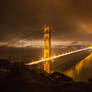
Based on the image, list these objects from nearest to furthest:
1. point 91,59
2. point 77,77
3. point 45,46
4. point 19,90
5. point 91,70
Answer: point 19,90, point 91,70, point 77,77, point 91,59, point 45,46

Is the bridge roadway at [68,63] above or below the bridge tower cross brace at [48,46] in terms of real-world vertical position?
below

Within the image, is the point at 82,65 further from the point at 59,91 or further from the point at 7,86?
the point at 7,86

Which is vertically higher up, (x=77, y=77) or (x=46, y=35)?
(x=46, y=35)

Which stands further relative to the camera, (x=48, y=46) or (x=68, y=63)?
(x=68, y=63)

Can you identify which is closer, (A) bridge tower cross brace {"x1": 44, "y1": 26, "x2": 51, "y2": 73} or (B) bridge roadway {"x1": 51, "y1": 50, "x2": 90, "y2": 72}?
(A) bridge tower cross brace {"x1": 44, "y1": 26, "x2": 51, "y2": 73}

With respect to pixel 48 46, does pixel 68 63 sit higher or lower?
lower

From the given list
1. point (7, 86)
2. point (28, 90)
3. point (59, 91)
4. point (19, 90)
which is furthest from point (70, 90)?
point (7, 86)

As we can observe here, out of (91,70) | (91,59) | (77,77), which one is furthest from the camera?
(91,59)

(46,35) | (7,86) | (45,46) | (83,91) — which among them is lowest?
(83,91)

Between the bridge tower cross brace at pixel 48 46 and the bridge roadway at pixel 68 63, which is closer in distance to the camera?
the bridge tower cross brace at pixel 48 46

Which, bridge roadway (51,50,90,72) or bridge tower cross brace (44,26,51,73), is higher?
bridge tower cross brace (44,26,51,73)

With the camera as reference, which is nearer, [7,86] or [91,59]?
[7,86]
